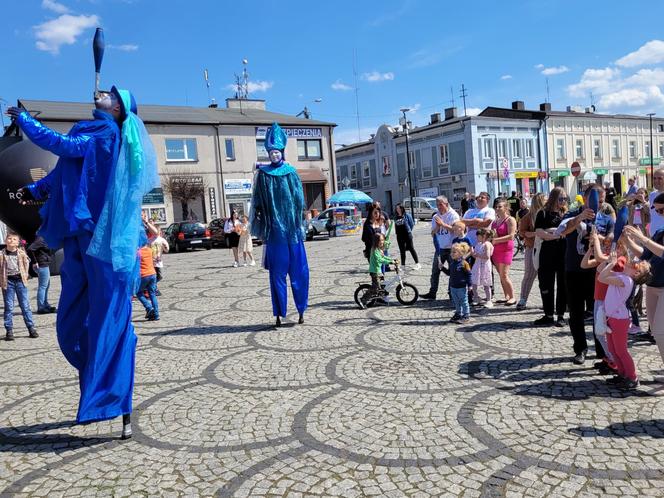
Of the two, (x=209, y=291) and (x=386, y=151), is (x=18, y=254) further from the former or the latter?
(x=386, y=151)

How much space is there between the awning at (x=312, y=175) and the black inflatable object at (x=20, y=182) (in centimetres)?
2609

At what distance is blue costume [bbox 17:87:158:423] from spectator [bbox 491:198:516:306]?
5680 millimetres

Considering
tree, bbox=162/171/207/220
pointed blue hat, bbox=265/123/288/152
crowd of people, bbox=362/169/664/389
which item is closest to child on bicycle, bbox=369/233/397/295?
crowd of people, bbox=362/169/664/389

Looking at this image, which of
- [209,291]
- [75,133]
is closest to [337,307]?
[209,291]

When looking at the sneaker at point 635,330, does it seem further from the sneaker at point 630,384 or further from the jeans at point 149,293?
the jeans at point 149,293

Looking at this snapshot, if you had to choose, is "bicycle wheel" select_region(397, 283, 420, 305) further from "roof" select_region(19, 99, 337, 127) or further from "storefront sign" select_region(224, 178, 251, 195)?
"storefront sign" select_region(224, 178, 251, 195)

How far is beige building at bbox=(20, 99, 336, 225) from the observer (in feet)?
110

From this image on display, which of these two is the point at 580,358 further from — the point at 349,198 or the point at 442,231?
the point at 349,198

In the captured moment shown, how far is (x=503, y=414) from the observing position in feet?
12.6

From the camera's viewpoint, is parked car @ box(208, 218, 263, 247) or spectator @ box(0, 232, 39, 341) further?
parked car @ box(208, 218, 263, 247)

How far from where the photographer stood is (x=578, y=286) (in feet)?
16.3

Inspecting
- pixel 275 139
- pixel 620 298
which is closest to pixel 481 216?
pixel 275 139

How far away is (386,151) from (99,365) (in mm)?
48801

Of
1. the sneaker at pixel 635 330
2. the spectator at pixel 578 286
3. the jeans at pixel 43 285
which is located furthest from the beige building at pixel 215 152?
the spectator at pixel 578 286
